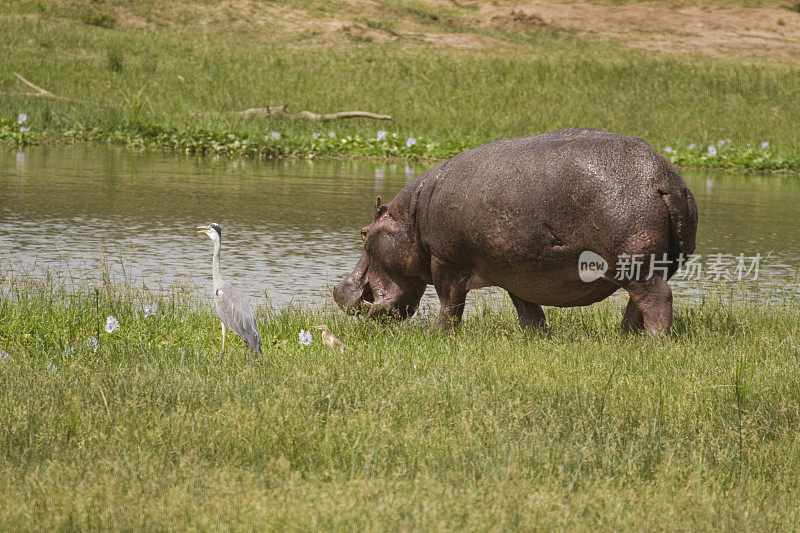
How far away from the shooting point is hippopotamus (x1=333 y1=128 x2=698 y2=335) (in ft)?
21.9

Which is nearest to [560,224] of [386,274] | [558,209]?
[558,209]

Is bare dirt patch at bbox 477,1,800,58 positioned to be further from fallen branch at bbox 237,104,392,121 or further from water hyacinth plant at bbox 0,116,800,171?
fallen branch at bbox 237,104,392,121

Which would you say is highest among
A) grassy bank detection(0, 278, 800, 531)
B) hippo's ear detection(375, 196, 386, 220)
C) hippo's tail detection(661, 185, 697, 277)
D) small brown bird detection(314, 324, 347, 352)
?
hippo's tail detection(661, 185, 697, 277)

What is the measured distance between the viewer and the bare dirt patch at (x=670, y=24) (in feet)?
120

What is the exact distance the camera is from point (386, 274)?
819cm

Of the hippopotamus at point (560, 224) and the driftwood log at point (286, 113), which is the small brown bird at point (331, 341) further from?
the driftwood log at point (286, 113)

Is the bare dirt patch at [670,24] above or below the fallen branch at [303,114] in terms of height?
above

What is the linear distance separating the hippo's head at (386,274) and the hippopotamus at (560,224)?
229 millimetres

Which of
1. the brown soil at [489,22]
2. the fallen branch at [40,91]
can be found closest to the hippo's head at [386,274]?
the fallen branch at [40,91]

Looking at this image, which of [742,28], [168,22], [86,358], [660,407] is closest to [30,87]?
[168,22]

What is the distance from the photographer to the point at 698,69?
28797 millimetres

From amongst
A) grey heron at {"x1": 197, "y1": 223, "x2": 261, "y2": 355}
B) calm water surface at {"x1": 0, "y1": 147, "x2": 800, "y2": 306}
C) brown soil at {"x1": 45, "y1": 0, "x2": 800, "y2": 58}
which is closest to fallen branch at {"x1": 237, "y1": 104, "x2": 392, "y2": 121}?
calm water surface at {"x1": 0, "y1": 147, "x2": 800, "y2": 306}

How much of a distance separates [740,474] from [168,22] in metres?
32.0

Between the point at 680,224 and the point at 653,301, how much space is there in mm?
495
